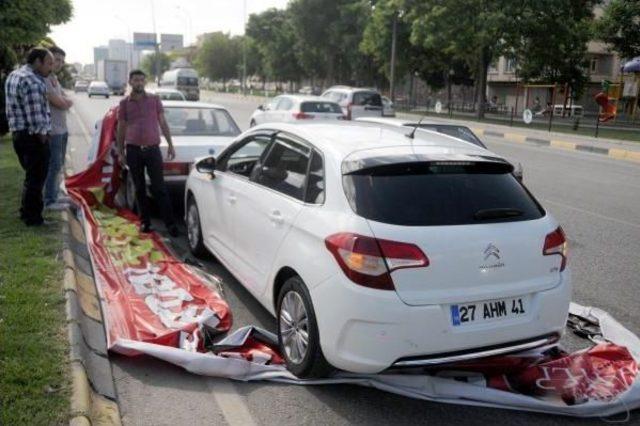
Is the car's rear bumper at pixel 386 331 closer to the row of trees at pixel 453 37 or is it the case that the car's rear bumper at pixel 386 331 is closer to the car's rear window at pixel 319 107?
the car's rear window at pixel 319 107

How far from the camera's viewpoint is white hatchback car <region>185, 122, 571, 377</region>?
11.4ft

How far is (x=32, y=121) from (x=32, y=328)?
315 centimetres

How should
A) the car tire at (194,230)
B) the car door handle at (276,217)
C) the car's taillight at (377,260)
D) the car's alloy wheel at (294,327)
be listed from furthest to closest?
the car tire at (194,230), the car door handle at (276,217), the car's alloy wheel at (294,327), the car's taillight at (377,260)

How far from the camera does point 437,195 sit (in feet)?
12.5

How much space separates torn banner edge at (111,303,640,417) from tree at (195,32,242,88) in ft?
318

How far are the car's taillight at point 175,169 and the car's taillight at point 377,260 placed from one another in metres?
4.92

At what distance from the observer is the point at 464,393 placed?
3785mm

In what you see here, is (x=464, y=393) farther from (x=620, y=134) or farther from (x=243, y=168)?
(x=620, y=134)

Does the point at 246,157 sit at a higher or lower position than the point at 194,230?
higher

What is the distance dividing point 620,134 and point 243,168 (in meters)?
24.8

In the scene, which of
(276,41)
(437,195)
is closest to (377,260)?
(437,195)

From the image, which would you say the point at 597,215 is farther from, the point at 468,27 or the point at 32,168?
the point at 468,27

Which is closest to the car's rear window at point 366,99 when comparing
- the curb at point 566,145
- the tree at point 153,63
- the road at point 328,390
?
the curb at point 566,145

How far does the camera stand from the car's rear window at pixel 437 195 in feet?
12.0
